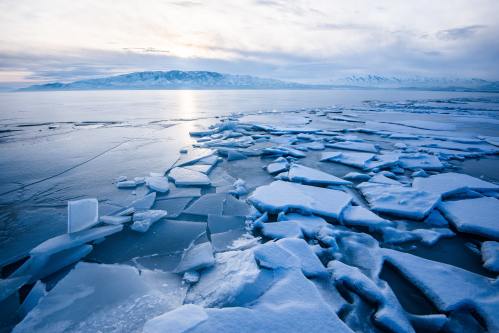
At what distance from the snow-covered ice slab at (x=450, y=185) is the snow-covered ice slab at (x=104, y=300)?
3.19 m

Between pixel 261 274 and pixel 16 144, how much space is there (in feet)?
22.5

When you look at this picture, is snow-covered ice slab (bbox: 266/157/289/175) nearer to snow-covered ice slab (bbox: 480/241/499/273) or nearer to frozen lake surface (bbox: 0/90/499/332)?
frozen lake surface (bbox: 0/90/499/332)

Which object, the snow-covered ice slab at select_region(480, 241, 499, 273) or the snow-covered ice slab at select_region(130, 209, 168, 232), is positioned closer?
the snow-covered ice slab at select_region(480, 241, 499, 273)

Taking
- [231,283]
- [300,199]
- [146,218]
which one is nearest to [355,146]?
[300,199]

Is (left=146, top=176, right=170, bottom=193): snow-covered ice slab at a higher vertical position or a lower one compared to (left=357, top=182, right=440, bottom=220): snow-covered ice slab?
lower

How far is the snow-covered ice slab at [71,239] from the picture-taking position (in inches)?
70.9

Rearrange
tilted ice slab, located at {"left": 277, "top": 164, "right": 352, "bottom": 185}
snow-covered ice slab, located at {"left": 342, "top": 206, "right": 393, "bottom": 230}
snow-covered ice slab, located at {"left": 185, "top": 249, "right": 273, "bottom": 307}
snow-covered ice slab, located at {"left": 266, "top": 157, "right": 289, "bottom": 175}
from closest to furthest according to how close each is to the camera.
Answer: snow-covered ice slab, located at {"left": 185, "top": 249, "right": 273, "bottom": 307}
snow-covered ice slab, located at {"left": 342, "top": 206, "right": 393, "bottom": 230}
tilted ice slab, located at {"left": 277, "top": 164, "right": 352, "bottom": 185}
snow-covered ice slab, located at {"left": 266, "top": 157, "right": 289, "bottom": 175}

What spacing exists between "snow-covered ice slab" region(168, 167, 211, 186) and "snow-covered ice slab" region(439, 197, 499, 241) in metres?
2.76

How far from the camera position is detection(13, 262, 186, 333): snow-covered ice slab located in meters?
1.29

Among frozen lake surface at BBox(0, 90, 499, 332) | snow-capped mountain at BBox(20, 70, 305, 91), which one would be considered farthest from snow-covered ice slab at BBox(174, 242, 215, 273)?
snow-capped mountain at BBox(20, 70, 305, 91)

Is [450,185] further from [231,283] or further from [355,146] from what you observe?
[231,283]

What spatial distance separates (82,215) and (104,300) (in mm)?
1064

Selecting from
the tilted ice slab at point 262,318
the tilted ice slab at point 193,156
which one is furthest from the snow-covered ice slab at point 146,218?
the tilted ice slab at point 193,156

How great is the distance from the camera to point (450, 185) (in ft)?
10.6
